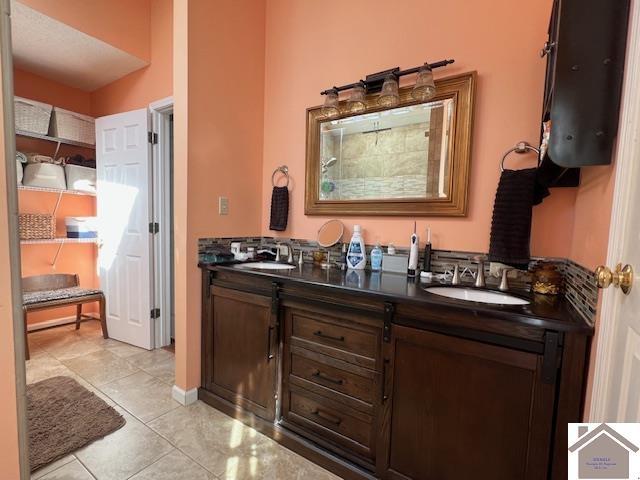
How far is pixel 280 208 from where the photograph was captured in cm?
221

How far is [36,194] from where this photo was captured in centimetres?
295

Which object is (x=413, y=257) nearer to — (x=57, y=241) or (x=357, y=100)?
(x=357, y=100)

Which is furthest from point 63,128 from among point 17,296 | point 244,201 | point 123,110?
point 17,296

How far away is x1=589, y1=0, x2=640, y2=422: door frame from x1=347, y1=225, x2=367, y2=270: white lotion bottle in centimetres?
111

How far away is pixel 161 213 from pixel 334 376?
2185 mm

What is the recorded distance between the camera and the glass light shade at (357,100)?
69.4 inches

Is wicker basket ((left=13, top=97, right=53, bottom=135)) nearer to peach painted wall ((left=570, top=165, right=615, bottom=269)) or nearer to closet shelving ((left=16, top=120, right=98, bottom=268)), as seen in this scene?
closet shelving ((left=16, top=120, right=98, bottom=268))

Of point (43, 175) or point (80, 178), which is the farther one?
point (80, 178)

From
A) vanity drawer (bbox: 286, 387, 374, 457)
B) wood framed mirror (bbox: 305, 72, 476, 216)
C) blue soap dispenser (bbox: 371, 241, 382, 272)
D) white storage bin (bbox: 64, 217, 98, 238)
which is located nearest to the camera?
vanity drawer (bbox: 286, 387, 374, 457)

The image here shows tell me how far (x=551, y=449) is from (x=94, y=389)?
2615mm

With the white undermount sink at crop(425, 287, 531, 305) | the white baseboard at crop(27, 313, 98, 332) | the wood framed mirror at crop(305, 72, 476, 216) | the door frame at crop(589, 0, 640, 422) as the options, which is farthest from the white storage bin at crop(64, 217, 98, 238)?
the door frame at crop(589, 0, 640, 422)

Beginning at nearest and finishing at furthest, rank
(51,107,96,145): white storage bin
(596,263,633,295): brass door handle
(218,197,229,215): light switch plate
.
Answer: (596,263,633,295): brass door handle < (218,197,229,215): light switch plate < (51,107,96,145): white storage bin

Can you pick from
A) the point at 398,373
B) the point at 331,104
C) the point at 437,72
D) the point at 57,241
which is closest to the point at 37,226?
the point at 57,241

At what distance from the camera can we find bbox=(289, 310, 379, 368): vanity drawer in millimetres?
1296
